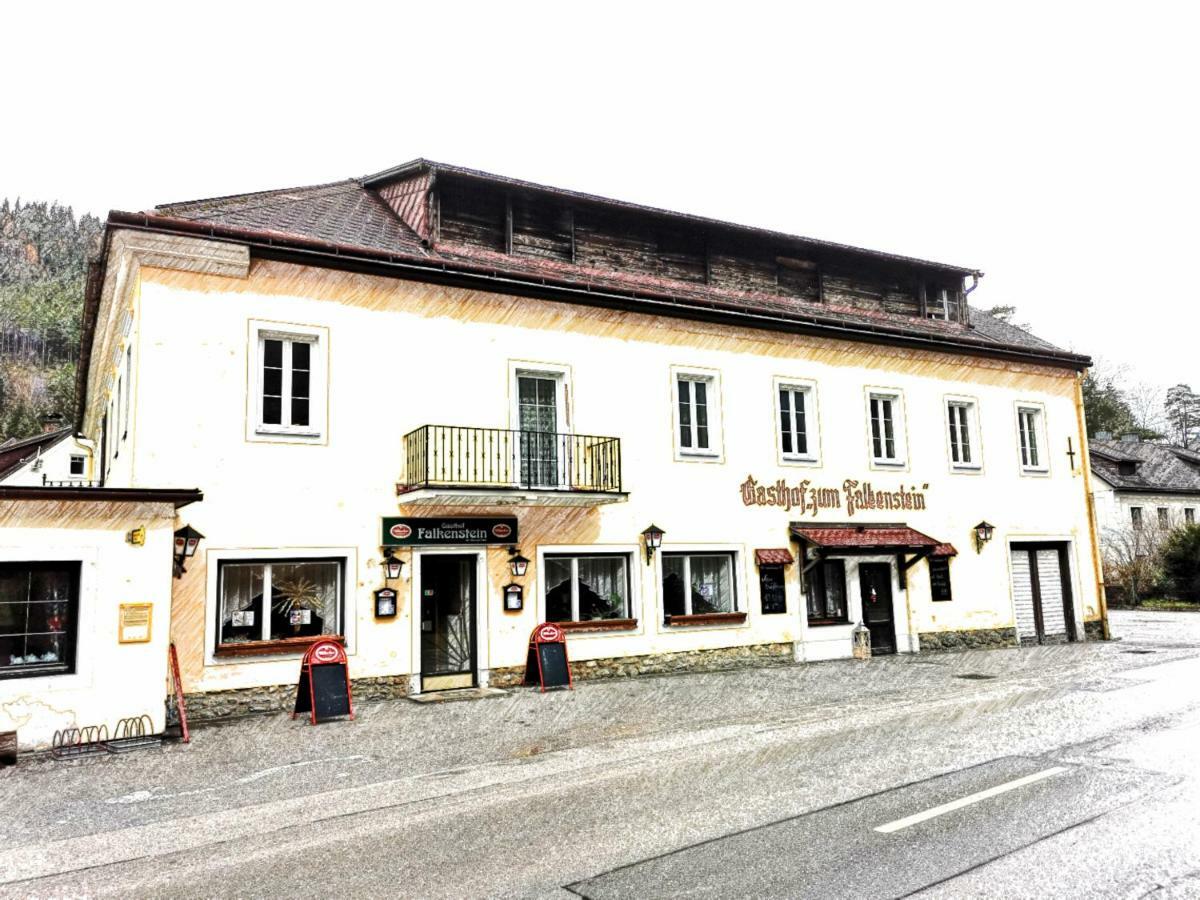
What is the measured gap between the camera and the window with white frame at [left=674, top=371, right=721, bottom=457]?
16.0m

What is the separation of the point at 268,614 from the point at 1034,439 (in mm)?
17040

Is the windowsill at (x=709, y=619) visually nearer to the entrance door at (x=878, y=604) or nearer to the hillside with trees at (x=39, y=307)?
the entrance door at (x=878, y=604)

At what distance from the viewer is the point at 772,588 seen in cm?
1633

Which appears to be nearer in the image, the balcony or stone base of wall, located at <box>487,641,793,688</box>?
the balcony

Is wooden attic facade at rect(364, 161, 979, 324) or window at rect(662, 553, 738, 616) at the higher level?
wooden attic facade at rect(364, 161, 979, 324)

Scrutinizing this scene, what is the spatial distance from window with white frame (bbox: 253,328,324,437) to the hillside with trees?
5779 centimetres

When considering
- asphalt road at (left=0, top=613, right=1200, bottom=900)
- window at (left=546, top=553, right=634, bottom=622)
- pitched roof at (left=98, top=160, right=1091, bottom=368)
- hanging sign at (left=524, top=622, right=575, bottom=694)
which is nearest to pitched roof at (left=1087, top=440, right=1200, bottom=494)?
pitched roof at (left=98, top=160, right=1091, bottom=368)

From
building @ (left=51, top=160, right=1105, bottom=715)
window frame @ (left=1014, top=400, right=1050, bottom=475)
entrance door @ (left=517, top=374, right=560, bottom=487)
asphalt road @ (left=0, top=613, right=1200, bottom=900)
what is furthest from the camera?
window frame @ (left=1014, top=400, right=1050, bottom=475)

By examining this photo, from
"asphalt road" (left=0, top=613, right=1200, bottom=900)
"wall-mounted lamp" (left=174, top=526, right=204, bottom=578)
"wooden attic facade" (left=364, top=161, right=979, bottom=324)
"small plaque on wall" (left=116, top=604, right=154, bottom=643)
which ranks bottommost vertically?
"asphalt road" (left=0, top=613, right=1200, bottom=900)

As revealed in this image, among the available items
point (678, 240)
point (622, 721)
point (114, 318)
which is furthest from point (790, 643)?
point (114, 318)

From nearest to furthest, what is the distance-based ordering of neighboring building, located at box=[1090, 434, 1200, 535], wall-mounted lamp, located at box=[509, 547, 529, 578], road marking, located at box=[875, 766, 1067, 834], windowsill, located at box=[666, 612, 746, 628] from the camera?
road marking, located at box=[875, 766, 1067, 834] < wall-mounted lamp, located at box=[509, 547, 529, 578] < windowsill, located at box=[666, 612, 746, 628] < neighboring building, located at box=[1090, 434, 1200, 535]

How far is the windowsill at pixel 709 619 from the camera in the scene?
15.1 metres

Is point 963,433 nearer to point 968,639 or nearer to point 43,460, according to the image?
point 968,639

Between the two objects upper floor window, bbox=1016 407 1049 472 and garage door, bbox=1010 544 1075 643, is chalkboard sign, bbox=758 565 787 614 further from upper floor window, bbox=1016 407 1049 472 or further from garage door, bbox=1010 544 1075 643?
upper floor window, bbox=1016 407 1049 472
